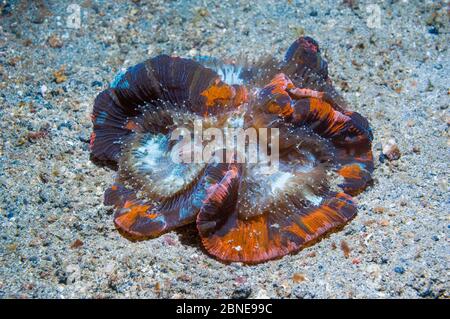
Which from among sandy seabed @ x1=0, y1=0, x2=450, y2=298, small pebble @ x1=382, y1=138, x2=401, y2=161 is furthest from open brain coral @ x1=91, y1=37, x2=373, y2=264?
small pebble @ x1=382, y1=138, x2=401, y2=161

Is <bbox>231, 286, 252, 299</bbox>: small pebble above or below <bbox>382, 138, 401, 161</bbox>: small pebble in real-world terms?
below

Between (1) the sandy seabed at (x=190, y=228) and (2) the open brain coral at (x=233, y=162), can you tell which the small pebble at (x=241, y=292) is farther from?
(2) the open brain coral at (x=233, y=162)

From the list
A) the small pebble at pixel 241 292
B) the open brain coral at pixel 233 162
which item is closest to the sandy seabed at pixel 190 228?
the small pebble at pixel 241 292

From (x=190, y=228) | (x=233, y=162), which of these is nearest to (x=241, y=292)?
(x=190, y=228)

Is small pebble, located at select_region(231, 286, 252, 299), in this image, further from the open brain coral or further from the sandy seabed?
the open brain coral
